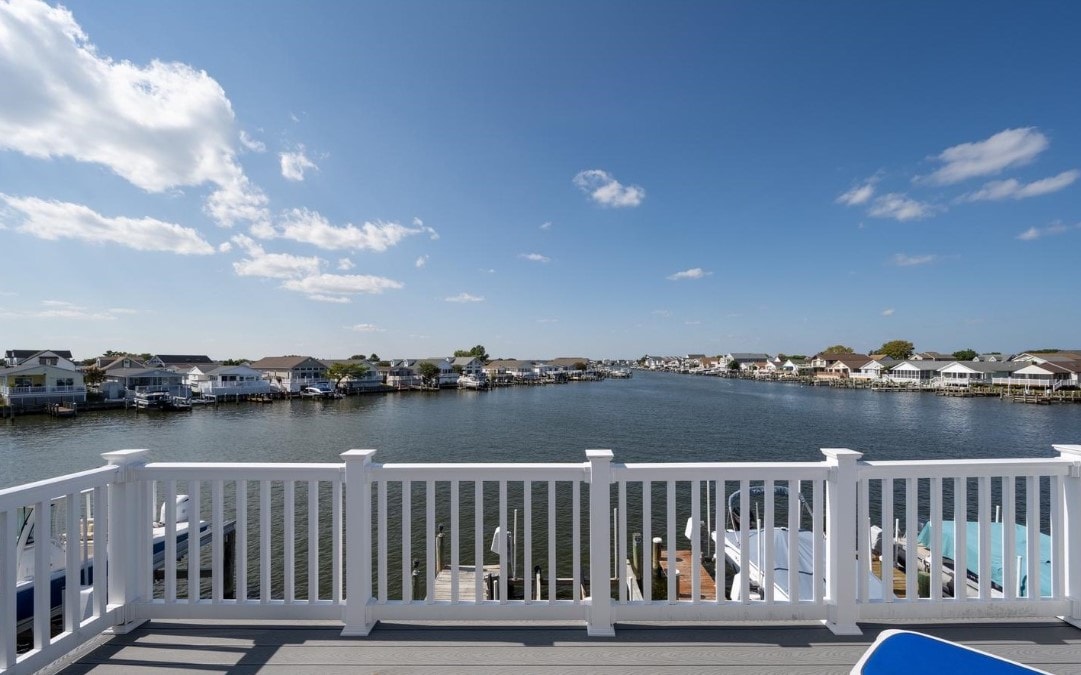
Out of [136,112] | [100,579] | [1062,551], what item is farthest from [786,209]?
[100,579]

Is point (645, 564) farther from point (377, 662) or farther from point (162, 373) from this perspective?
point (162, 373)

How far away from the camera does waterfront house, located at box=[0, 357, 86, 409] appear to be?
30323 mm

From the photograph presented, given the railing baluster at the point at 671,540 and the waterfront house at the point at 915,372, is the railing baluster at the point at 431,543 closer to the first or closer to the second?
the railing baluster at the point at 671,540

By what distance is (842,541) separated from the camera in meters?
2.29

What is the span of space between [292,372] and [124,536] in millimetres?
53112

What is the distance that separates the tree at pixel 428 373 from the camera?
59513mm

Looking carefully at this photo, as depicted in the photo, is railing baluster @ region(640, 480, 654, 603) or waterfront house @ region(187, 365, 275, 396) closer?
railing baluster @ region(640, 480, 654, 603)

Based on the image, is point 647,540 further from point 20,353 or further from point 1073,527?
point 20,353

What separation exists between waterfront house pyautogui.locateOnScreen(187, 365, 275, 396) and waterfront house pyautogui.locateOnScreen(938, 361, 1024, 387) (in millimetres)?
75399

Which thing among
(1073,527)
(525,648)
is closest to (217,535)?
(525,648)

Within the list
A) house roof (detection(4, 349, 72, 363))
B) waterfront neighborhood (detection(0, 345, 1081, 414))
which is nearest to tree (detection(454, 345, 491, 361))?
waterfront neighborhood (detection(0, 345, 1081, 414))

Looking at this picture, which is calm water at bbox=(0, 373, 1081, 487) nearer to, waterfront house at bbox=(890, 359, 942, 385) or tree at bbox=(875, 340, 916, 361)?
waterfront house at bbox=(890, 359, 942, 385)

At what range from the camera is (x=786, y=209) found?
64.8ft

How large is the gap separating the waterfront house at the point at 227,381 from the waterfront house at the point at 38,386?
8760 millimetres
